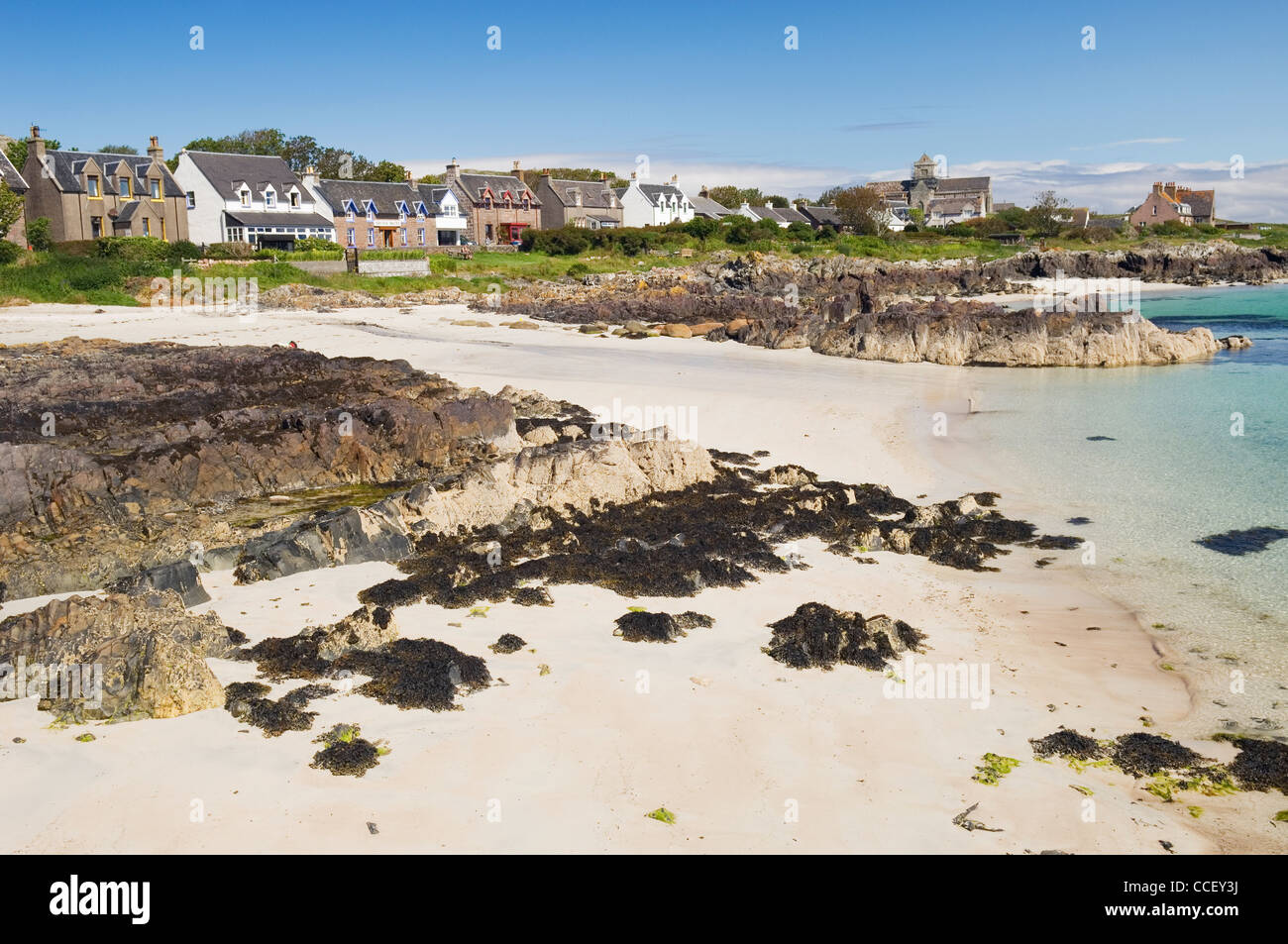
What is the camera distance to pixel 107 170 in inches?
2071

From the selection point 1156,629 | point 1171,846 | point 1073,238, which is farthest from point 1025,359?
point 1073,238

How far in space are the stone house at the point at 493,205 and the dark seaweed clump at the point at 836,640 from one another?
207ft

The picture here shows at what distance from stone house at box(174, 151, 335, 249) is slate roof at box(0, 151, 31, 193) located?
8.33m

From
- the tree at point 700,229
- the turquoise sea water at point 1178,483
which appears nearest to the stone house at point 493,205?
the tree at point 700,229

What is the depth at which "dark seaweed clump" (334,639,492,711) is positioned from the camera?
7914 millimetres

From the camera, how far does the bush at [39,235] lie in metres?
47.1

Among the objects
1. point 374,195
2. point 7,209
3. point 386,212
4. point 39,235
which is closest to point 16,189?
point 39,235

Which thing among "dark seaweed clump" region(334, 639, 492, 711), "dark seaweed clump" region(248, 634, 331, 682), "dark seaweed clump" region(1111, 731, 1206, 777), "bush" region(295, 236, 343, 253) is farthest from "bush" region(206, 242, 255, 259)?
"dark seaweed clump" region(1111, 731, 1206, 777)

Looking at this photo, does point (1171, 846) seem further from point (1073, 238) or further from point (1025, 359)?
point (1073, 238)

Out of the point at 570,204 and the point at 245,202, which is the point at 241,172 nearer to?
the point at 245,202

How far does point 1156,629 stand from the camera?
32.9 feet

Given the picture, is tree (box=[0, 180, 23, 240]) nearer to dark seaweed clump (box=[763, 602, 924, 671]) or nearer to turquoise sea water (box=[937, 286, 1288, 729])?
turquoise sea water (box=[937, 286, 1288, 729])
